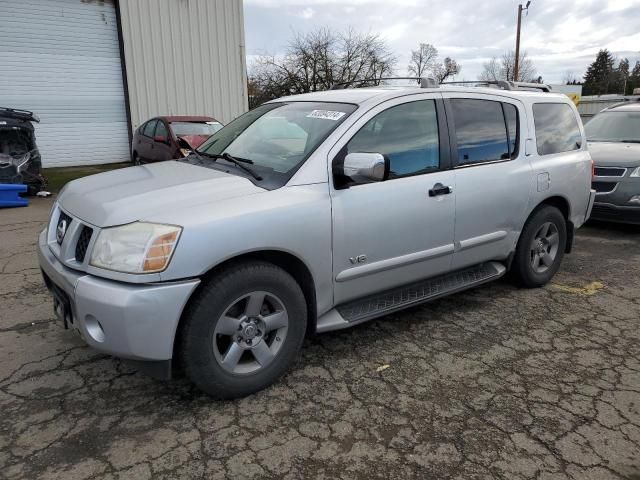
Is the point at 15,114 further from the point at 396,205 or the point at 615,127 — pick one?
the point at 615,127

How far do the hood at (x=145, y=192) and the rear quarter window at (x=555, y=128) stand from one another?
282 centimetres

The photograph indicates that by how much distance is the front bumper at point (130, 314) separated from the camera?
242cm

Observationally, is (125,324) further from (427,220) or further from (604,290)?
(604,290)

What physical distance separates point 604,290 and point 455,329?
1876 mm

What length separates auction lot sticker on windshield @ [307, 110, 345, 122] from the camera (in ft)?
10.9

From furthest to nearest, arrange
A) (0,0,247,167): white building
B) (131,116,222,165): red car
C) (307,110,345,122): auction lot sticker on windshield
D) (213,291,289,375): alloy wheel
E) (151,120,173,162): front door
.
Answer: (0,0,247,167): white building
(151,120,173,162): front door
(131,116,222,165): red car
(307,110,345,122): auction lot sticker on windshield
(213,291,289,375): alloy wheel

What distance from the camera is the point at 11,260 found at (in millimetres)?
5438

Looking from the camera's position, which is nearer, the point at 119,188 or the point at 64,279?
the point at 64,279

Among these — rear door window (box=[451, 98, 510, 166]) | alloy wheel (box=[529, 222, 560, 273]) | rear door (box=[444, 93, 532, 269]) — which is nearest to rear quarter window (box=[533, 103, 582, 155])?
rear door (box=[444, 93, 532, 269])

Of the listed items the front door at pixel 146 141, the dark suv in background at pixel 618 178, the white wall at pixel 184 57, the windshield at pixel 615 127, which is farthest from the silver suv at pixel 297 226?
the white wall at pixel 184 57

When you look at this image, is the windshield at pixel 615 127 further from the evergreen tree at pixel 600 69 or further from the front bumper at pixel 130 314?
the evergreen tree at pixel 600 69

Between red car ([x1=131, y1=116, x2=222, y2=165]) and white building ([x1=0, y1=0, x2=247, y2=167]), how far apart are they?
3.37 meters

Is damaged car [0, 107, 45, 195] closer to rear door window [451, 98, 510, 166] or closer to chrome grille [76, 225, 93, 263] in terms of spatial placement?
chrome grille [76, 225, 93, 263]

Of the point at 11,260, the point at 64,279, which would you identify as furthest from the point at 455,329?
the point at 11,260
